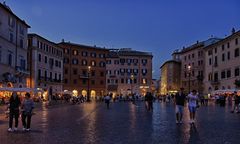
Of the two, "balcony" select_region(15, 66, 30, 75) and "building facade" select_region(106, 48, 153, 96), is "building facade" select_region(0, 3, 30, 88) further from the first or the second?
"building facade" select_region(106, 48, 153, 96)

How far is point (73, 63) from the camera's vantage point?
114m

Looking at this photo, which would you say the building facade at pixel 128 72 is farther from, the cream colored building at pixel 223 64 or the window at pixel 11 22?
the window at pixel 11 22

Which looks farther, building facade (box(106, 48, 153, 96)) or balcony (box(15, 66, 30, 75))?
building facade (box(106, 48, 153, 96))

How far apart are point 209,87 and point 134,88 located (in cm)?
4523

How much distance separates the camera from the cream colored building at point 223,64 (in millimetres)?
71188

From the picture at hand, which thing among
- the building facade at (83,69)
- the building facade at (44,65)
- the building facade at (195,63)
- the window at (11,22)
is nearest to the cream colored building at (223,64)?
the building facade at (195,63)

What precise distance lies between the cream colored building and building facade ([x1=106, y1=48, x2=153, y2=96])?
4141 centimetres

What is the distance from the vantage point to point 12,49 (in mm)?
63781

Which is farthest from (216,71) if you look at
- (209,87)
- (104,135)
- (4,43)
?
(104,135)

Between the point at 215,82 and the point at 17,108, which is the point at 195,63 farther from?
the point at 17,108

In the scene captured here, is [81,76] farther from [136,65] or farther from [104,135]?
[104,135]

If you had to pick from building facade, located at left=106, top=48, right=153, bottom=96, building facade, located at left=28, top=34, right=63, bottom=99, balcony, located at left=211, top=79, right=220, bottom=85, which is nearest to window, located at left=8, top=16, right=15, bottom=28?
building facade, located at left=28, top=34, right=63, bottom=99

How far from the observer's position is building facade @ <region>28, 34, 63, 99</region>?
80625mm

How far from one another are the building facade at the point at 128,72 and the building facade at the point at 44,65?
2866 cm
